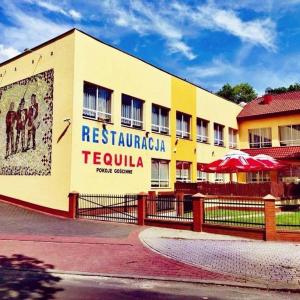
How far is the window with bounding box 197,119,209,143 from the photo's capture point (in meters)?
28.7

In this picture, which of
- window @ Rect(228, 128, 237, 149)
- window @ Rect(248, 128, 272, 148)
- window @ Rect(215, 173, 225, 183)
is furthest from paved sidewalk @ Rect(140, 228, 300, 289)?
window @ Rect(248, 128, 272, 148)

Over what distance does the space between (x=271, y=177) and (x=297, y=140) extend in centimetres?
388

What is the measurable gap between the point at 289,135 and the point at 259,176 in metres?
4.18

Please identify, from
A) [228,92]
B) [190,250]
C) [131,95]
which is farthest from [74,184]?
[228,92]

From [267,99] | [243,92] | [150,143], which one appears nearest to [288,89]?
[243,92]

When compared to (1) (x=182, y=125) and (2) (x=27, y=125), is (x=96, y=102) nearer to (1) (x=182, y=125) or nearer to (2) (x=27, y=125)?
(2) (x=27, y=125)

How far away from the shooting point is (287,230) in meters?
11.9

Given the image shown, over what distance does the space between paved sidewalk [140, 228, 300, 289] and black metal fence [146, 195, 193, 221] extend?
3.29 ft

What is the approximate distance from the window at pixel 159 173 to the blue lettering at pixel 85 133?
222 inches

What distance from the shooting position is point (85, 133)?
18.7 metres

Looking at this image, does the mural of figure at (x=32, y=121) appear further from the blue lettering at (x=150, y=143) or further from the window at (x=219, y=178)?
the window at (x=219, y=178)

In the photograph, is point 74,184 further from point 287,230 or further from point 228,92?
point 228,92

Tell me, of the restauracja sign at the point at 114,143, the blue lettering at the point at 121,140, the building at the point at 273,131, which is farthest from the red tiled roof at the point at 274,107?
the blue lettering at the point at 121,140

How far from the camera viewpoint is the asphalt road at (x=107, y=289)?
6707 mm
